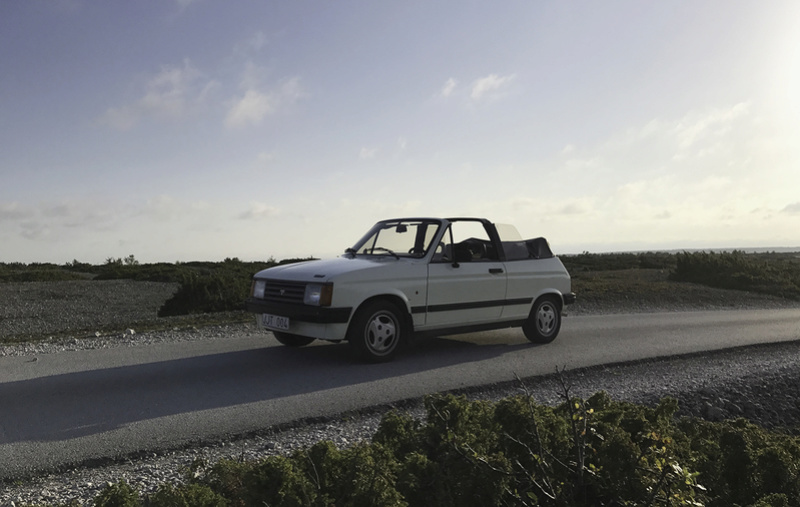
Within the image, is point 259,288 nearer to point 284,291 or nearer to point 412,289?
point 284,291

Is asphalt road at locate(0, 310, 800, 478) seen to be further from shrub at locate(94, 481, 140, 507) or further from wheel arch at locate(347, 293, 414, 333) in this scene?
shrub at locate(94, 481, 140, 507)

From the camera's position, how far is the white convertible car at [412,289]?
310 inches

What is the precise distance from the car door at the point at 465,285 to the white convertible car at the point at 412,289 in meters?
0.01

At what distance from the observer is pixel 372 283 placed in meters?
7.97

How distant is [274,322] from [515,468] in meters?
5.57

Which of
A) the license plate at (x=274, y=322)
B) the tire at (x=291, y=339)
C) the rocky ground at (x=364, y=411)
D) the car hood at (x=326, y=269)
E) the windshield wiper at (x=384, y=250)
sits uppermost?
the windshield wiper at (x=384, y=250)

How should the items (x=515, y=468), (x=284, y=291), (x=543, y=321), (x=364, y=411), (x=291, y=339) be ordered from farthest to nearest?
(x=543, y=321) < (x=291, y=339) < (x=284, y=291) < (x=364, y=411) < (x=515, y=468)

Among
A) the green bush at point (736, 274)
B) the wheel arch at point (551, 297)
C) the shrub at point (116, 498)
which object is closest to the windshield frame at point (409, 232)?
the wheel arch at point (551, 297)

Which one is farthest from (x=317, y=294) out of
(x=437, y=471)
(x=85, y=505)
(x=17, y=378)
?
(x=437, y=471)

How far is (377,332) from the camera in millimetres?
8094

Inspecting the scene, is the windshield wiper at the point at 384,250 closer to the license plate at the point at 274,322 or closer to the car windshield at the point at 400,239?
the car windshield at the point at 400,239

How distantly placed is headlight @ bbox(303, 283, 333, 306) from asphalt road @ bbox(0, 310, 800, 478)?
81cm

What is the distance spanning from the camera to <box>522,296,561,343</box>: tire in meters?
9.95

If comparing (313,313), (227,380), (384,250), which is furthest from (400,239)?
(227,380)
